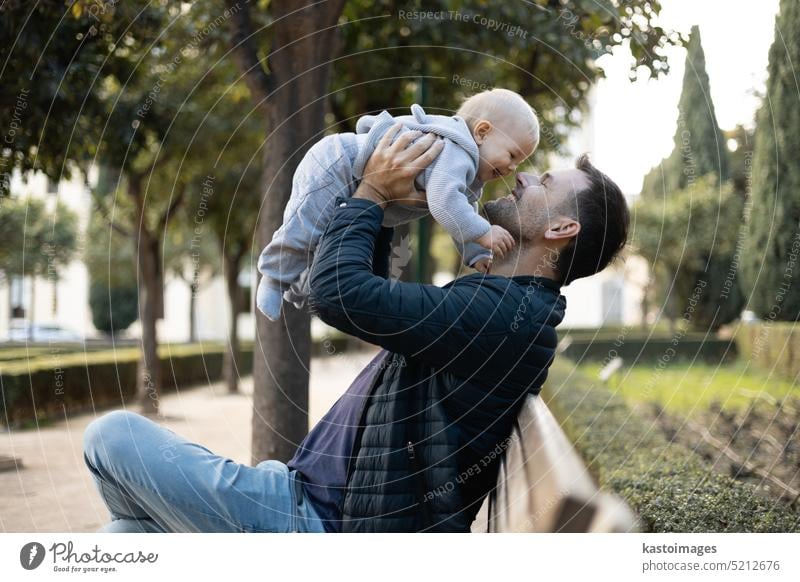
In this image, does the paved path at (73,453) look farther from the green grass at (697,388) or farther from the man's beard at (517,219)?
the green grass at (697,388)

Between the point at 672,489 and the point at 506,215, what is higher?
the point at 506,215

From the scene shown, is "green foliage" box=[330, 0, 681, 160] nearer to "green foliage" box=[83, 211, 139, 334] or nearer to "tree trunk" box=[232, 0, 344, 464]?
"tree trunk" box=[232, 0, 344, 464]

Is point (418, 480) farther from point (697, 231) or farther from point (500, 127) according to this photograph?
point (697, 231)

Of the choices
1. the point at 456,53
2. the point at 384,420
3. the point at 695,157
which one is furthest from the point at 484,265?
the point at 695,157

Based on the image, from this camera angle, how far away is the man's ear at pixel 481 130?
2602 mm

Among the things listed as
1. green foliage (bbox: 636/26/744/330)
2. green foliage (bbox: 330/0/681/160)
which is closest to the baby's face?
green foliage (bbox: 330/0/681/160)

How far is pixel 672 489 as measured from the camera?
12.0 ft

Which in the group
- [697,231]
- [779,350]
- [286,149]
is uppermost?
[697,231]

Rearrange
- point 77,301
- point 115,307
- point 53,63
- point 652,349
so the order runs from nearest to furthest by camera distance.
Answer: point 53,63, point 652,349, point 77,301, point 115,307

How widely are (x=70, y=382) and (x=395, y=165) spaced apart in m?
9.78

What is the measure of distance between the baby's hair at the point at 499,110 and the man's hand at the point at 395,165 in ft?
0.73

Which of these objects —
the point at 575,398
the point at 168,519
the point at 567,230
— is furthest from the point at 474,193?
the point at 575,398

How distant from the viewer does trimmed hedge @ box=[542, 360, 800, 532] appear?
3307 millimetres

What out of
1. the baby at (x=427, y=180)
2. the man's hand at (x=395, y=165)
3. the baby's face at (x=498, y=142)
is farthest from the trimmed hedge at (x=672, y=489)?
the man's hand at (x=395, y=165)
